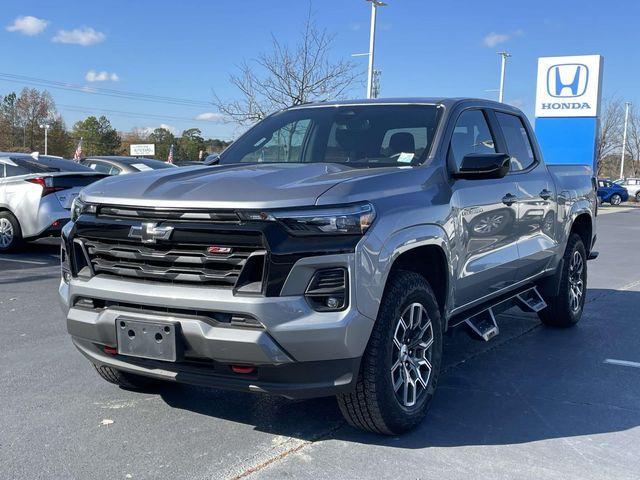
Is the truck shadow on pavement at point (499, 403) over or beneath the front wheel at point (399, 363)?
beneath

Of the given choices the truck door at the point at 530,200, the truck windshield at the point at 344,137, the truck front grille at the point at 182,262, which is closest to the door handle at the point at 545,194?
the truck door at the point at 530,200

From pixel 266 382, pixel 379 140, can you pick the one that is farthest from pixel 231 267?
pixel 379 140

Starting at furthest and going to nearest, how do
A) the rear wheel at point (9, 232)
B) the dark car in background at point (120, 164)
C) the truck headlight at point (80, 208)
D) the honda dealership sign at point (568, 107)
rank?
the honda dealership sign at point (568, 107) < the dark car in background at point (120, 164) < the rear wheel at point (9, 232) < the truck headlight at point (80, 208)

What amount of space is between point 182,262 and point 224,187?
0.42 metres

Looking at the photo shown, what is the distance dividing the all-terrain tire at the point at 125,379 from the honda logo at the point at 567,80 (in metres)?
26.2

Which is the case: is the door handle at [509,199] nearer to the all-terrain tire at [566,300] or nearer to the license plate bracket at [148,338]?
the all-terrain tire at [566,300]

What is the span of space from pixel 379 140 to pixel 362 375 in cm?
173

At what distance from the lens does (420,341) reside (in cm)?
387

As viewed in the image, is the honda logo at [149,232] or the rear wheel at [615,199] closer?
the honda logo at [149,232]

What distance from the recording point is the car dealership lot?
132 inches

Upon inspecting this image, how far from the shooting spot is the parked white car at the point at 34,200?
9.90 m

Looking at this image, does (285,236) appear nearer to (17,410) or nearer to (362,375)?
(362,375)

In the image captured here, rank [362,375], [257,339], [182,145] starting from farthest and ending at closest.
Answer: [182,145] → [362,375] → [257,339]

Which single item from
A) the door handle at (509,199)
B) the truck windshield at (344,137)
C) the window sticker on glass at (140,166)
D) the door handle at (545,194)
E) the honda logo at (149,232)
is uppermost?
the truck windshield at (344,137)
